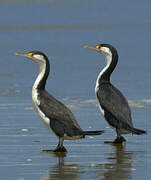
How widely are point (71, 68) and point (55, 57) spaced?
2941 millimetres

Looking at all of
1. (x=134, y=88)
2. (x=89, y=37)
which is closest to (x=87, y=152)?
(x=134, y=88)

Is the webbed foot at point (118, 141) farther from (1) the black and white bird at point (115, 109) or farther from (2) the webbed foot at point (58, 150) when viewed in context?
(2) the webbed foot at point (58, 150)

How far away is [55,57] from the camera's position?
81.4 ft

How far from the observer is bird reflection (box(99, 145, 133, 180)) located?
945cm

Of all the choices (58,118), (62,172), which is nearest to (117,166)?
(62,172)

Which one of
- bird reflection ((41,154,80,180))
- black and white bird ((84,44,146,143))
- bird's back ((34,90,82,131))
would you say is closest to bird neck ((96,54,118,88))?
black and white bird ((84,44,146,143))

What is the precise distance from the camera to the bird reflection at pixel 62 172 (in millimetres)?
9438

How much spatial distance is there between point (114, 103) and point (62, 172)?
293 cm

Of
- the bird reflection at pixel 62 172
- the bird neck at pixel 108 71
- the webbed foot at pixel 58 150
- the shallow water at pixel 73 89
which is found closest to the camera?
the bird reflection at pixel 62 172

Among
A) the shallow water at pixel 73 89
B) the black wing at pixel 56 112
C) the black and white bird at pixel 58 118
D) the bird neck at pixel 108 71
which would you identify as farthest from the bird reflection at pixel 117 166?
the bird neck at pixel 108 71

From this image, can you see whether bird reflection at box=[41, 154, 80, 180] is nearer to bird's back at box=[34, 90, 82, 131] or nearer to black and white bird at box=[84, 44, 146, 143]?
bird's back at box=[34, 90, 82, 131]

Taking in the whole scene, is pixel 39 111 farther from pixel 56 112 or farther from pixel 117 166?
pixel 117 166

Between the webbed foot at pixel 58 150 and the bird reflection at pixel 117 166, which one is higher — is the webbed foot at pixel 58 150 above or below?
below

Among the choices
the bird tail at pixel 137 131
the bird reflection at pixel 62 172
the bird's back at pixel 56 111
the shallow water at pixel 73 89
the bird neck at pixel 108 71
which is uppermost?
the bird neck at pixel 108 71
